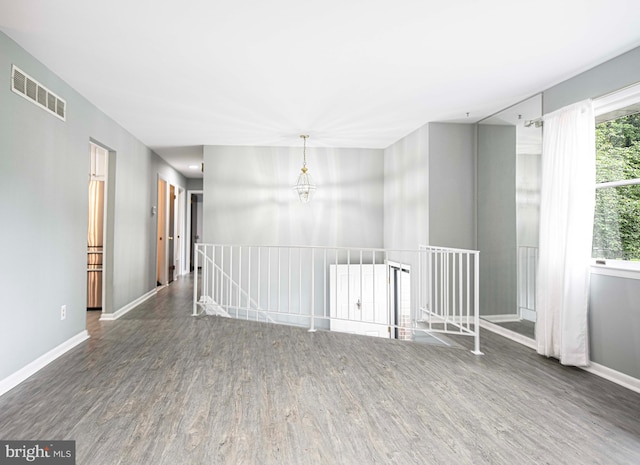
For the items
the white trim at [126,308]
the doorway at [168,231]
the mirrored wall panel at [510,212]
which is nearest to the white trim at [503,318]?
the mirrored wall panel at [510,212]

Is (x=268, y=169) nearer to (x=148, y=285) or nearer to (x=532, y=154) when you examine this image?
(x=148, y=285)

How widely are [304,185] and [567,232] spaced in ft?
11.6

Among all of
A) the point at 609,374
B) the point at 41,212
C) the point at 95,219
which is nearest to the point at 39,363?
the point at 41,212

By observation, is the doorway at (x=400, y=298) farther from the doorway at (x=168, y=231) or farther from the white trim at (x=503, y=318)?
the doorway at (x=168, y=231)

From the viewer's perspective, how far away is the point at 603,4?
2.27 m

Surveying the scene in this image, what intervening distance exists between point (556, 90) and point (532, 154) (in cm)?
62

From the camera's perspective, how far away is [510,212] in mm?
4145

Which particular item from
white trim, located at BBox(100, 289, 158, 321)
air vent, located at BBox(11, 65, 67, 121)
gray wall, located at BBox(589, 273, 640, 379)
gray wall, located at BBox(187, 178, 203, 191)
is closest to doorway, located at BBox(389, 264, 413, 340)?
gray wall, located at BBox(589, 273, 640, 379)

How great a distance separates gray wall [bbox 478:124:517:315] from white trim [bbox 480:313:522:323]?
4 centimetres

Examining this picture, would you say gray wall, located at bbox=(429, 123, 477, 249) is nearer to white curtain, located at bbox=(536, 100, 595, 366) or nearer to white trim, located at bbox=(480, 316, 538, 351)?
white trim, located at bbox=(480, 316, 538, 351)

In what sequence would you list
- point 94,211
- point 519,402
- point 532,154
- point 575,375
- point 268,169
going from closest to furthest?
point 519,402, point 575,375, point 532,154, point 94,211, point 268,169

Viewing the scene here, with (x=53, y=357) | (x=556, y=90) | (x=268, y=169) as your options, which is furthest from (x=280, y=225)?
(x=556, y=90)

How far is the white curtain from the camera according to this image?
3.11m

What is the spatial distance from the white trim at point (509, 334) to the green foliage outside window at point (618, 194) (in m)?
1.11
